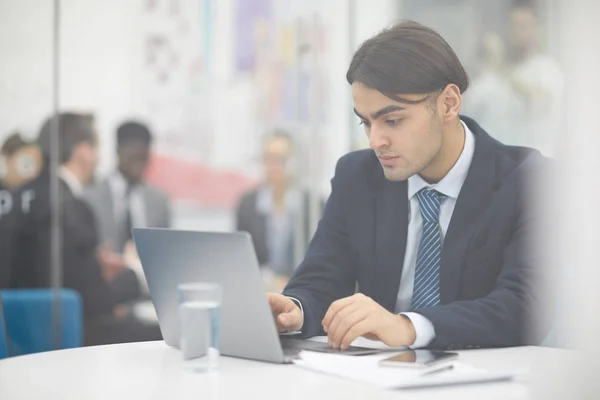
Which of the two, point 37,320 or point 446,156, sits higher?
Result: point 446,156

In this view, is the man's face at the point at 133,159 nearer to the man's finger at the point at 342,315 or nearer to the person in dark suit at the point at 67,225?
the person in dark suit at the point at 67,225

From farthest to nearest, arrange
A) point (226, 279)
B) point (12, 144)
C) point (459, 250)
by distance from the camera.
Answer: point (12, 144), point (459, 250), point (226, 279)

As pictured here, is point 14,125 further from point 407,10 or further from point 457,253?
point 457,253

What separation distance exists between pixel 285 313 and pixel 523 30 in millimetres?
3259

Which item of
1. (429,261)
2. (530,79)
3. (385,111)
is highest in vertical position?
(530,79)

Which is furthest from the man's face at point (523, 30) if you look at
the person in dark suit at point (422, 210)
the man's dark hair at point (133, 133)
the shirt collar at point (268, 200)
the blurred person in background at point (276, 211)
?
the person in dark suit at point (422, 210)

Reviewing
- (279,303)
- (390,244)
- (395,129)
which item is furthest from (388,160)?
(279,303)

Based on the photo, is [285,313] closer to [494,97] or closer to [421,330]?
[421,330]

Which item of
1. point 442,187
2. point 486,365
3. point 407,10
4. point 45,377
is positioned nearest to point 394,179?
point 442,187

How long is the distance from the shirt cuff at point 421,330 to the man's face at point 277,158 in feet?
11.3

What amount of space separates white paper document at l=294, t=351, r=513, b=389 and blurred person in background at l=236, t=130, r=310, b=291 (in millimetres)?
3523

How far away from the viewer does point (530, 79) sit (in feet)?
14.9

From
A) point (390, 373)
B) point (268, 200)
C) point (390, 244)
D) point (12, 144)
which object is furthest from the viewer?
point (268, 200)

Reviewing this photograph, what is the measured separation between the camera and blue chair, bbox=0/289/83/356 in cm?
316
